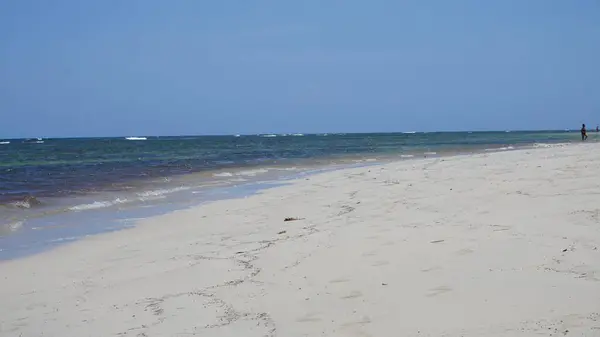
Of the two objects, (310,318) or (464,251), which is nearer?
(310,318)

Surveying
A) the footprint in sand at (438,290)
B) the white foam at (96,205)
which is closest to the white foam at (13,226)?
the white foam at (96,205)

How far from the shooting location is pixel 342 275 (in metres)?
5.00

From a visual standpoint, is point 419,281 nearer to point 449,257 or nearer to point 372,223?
point 449,257

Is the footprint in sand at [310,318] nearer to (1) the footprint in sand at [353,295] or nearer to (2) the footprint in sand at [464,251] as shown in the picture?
(1) the footprint in sand at [353,295]

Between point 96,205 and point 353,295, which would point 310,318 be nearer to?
point 353,295

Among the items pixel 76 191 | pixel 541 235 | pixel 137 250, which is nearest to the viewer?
pixel 541 235

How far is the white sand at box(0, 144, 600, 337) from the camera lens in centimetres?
383

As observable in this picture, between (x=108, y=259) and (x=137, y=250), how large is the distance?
20.3 inches

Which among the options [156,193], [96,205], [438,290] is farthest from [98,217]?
[438,290]

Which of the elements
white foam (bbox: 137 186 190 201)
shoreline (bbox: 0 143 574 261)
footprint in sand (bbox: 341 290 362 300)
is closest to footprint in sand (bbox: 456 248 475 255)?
footprint in sand (bbox: 341 290 362 300)

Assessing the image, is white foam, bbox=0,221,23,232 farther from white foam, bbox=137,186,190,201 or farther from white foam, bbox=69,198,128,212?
white foam, bbox=137,186,190,201

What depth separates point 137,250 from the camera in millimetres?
7102

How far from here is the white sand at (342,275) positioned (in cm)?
383

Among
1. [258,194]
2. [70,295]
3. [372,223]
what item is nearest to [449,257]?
[372,223]
